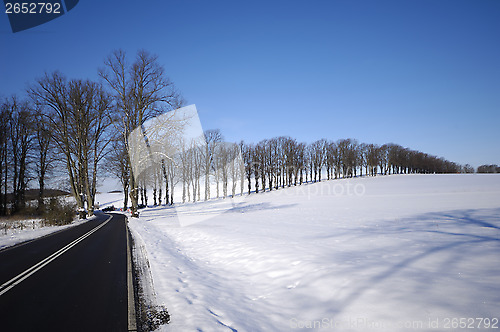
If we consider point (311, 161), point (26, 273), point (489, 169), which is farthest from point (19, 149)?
point (489, 169)

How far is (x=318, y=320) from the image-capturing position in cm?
360

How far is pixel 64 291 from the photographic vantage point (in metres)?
4.76

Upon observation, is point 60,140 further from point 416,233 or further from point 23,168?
point 416,233

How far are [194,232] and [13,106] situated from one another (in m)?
33.6

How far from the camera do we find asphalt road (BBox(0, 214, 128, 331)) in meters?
3.56

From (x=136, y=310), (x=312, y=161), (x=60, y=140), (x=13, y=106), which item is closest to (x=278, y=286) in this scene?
(x=136, y=310)

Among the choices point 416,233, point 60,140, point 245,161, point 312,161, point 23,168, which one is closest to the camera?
point 416,233

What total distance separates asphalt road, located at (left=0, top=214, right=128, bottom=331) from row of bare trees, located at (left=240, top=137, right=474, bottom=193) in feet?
145

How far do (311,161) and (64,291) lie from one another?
64945 mm

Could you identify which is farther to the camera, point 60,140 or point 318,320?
point 60,140

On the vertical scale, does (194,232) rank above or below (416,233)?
below

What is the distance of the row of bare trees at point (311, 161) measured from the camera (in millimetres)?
56250

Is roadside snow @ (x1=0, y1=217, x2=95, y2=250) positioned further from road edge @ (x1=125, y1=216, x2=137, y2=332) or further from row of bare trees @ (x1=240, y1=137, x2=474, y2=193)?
→ row of bare trees @ (x1=240, y1=137, x2=474, y2=193)

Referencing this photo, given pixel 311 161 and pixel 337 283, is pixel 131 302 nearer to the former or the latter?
pixel 337 283
